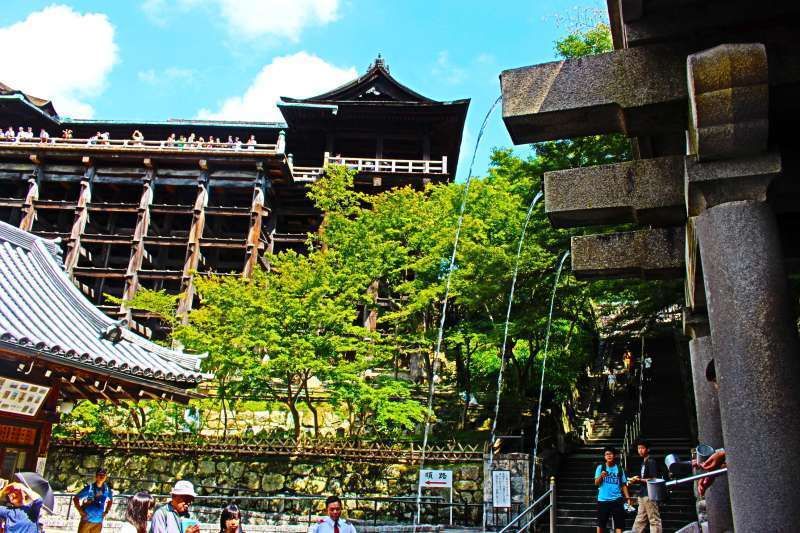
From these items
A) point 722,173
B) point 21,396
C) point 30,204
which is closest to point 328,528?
point 722,173

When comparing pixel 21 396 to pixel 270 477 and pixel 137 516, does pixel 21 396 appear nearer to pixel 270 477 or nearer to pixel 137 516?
pixel 137 516

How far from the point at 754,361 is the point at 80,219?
3710 centimetres

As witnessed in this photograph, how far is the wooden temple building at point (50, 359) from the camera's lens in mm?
8891

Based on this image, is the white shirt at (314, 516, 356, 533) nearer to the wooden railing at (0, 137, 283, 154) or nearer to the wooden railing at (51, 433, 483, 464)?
the wooden railing at (51, 433, 483, 464)

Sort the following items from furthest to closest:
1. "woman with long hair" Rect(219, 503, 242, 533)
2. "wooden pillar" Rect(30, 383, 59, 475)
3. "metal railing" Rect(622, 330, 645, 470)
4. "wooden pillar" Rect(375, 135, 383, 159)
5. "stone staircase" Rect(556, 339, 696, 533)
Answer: "wooden pillar" Rect(375, 135, 383, 159)
"metal railing" Rect(622, 330, 645, 470)
"stone staircase" Rect(556, 339, 696, 533)
"wooden pillar" Rect(30, 383, 59, 475)
"woman with long hair" Rect(219, 503, 242, 533)

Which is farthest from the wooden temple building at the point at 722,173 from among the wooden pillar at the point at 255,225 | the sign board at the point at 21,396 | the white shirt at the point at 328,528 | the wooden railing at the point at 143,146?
the wooden railing at the point at 143,146

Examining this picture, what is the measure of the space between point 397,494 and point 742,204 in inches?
632

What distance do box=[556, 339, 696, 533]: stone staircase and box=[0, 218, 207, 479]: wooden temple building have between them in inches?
375

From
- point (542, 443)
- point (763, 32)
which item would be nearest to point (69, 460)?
point (542, 443)

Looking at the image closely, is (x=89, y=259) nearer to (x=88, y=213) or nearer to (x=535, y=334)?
(x=88, y=213)

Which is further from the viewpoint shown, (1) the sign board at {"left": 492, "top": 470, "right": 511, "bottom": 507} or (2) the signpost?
(2) the signpost

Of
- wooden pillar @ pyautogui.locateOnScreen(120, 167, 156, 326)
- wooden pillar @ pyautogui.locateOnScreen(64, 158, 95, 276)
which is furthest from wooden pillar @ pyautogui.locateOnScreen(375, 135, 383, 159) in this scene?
wooden pillar @ pyautogui.locateOnScreen(64, 158, 95, 276)

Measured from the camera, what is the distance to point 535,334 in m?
19.5

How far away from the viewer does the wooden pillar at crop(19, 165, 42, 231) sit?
34375 millimetres
